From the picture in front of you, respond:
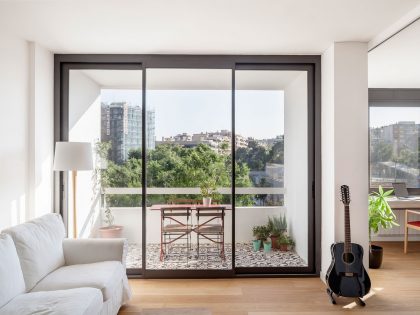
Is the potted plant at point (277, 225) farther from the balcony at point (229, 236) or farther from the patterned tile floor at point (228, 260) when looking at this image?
the patterned tile floor at point (228, 260)

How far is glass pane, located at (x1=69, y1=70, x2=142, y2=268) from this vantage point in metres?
4.15

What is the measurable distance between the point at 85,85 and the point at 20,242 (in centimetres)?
218

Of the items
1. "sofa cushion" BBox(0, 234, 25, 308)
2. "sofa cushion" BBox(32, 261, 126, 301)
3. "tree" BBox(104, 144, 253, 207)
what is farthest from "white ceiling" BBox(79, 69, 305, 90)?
"sofa cushion" BBox(0, 234, 25, 308)

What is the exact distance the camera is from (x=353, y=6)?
2.77 metres

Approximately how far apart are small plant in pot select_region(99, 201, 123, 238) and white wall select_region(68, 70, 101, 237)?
0.10m

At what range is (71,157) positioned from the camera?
11.6 feet

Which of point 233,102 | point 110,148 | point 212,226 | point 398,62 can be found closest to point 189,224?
point 212,226

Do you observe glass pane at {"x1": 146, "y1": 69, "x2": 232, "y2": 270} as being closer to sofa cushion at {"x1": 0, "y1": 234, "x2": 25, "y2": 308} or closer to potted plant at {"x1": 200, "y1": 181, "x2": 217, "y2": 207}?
potted plant at {"x1": 200, "y1": 181, "x2": 217, "y2": 207}

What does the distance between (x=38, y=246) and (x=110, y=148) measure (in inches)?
64.9

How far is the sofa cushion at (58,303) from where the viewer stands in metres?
2.09

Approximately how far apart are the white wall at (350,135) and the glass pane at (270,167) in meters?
0.53

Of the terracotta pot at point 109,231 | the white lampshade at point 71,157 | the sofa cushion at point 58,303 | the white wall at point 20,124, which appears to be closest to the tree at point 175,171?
the terracotta pot at point 109,231

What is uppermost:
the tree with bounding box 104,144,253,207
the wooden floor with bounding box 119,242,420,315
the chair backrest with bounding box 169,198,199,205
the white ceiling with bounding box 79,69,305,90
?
the white ceiling with bounding box 79,69,305,90

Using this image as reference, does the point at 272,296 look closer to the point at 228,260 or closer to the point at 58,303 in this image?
the point at 228,260
